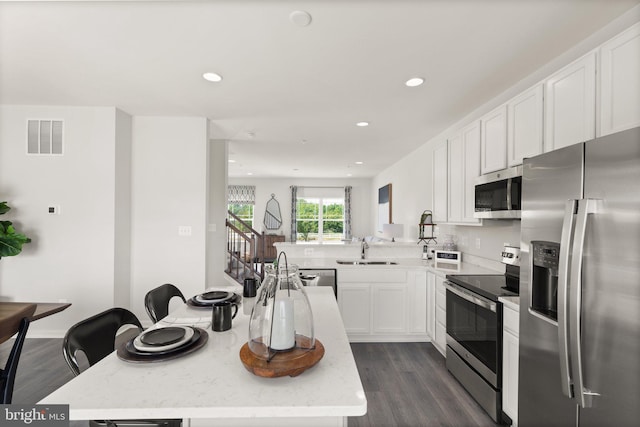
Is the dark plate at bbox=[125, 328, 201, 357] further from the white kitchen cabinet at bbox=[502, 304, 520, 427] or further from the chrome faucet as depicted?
the chrome faucet

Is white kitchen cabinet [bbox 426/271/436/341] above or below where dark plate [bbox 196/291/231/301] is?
below

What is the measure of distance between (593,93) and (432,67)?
1.05 meters

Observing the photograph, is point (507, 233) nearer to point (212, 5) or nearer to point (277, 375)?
point (277, 375)

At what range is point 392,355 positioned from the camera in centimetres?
308

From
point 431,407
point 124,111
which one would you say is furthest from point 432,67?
point 124,111

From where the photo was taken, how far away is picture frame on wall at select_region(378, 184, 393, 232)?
6.96 metres

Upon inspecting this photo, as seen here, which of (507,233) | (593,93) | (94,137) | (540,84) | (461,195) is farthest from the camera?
(94,137)

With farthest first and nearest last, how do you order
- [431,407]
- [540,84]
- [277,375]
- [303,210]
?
[303,210]
[431,407]
[540,84]
[277,375]

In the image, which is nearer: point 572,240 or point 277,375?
point 277,375

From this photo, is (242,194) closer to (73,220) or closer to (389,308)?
(73,220)

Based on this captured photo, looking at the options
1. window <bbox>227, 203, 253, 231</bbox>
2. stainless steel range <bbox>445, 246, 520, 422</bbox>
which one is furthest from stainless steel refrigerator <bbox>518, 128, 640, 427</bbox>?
window <bbox>227, 203, 253, 231</bbox>

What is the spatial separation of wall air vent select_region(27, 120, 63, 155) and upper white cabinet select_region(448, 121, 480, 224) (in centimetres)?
444

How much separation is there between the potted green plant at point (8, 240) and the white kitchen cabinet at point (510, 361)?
441cm

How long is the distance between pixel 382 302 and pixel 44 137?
4.31 metres
